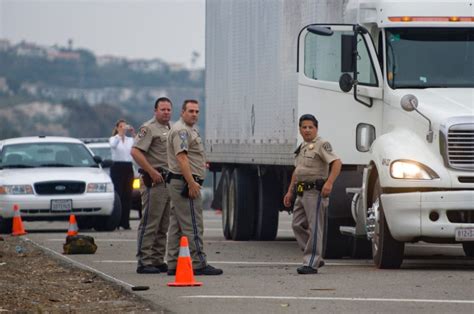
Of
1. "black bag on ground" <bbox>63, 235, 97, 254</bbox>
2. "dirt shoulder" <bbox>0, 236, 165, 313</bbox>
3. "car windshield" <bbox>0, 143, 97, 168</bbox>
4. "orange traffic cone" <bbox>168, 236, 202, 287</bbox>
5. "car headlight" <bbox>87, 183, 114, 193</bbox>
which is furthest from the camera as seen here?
"car windshield" <bbox>0, 143, 97, 168</bbox>

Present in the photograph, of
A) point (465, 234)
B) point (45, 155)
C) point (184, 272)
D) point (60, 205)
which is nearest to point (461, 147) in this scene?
point (465, 234)

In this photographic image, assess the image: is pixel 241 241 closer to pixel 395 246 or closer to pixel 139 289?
pixel 395 246

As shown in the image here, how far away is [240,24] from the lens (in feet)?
83.4

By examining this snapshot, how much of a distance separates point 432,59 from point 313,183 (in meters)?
2.11

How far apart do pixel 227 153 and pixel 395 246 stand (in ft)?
28.6

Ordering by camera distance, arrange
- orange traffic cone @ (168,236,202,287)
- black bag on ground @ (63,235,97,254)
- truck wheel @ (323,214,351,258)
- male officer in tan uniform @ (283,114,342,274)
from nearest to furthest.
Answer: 1. orange traffic cone @ (168,236,202,287)
2. male officer in tan uniform @ (283,114,342,274)
3. truck wheel @ (323,214,351,258)
4. black bag on ground @ (63,235,97,254)

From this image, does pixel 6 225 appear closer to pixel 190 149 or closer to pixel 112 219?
pixel 112 219

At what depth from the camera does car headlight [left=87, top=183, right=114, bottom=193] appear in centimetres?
2850

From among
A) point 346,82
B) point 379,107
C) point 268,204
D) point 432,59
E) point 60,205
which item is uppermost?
point 432,59

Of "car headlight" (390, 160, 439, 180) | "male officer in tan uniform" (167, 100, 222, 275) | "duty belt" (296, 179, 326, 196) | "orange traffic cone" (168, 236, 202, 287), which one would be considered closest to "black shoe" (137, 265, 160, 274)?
"male officer in tan uniform" (167, 100, 222, 275)

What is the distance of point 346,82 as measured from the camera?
19.2 m

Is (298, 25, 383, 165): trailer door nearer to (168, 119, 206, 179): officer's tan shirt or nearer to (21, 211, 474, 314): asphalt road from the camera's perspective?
(21, 211, 474, 314): asphalt road

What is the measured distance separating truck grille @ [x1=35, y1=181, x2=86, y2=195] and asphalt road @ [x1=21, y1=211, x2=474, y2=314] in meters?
4.76

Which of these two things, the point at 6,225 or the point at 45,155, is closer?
the point at 6,225
